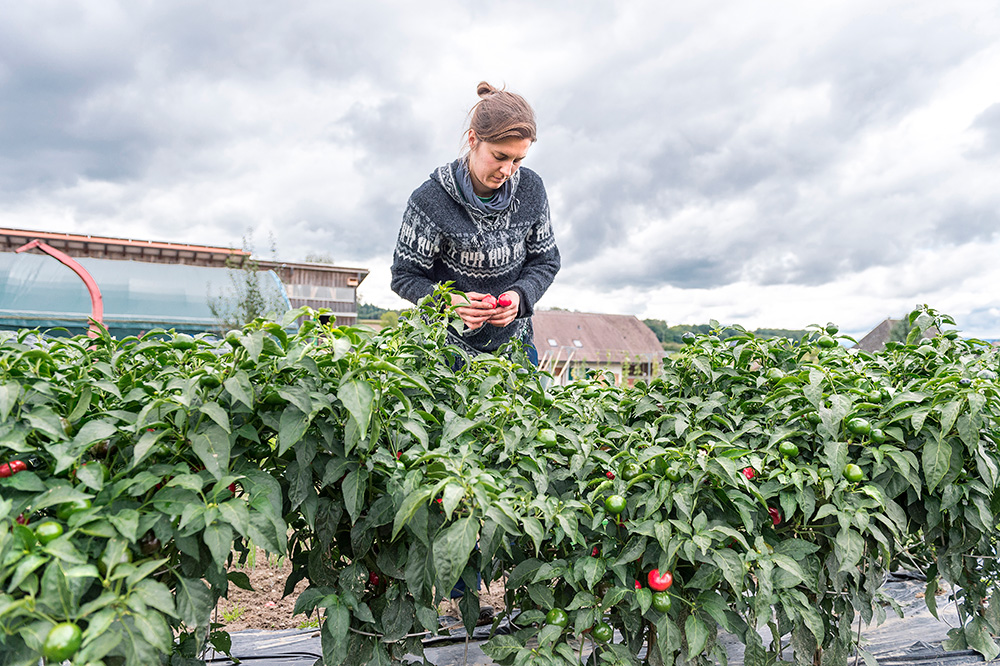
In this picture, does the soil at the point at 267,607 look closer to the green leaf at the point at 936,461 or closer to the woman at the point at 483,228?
the woman at the point at 483,228

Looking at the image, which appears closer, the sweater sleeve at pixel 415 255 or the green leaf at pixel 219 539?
the green leaf at pixel 219 539

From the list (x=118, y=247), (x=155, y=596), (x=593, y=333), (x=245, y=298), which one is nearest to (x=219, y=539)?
(x=155, y=596)

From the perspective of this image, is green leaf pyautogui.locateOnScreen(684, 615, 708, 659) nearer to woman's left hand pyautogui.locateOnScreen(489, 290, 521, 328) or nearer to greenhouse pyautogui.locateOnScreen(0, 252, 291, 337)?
woman's left hand pyautogui.locateOnScreen(489, 290, 521, 328)

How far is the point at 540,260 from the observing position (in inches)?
102

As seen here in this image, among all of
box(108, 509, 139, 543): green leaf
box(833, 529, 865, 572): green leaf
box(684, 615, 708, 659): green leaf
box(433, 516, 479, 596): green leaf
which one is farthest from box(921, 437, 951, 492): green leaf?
box(108, 509, 139, 543): green leaf

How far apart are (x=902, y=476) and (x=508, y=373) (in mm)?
941

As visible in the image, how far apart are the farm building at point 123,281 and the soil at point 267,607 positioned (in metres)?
6.04

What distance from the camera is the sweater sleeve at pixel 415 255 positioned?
2.30 m

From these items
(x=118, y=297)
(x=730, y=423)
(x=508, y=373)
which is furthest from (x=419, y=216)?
(x=118, y=297)

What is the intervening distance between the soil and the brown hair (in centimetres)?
163

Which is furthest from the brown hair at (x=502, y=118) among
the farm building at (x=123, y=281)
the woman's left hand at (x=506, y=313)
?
the farm building at (x=123, y=281)

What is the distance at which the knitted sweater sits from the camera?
2.30 metres

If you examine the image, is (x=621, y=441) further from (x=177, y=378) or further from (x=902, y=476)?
(x=177, y=378)

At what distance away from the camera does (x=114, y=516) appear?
91cm
